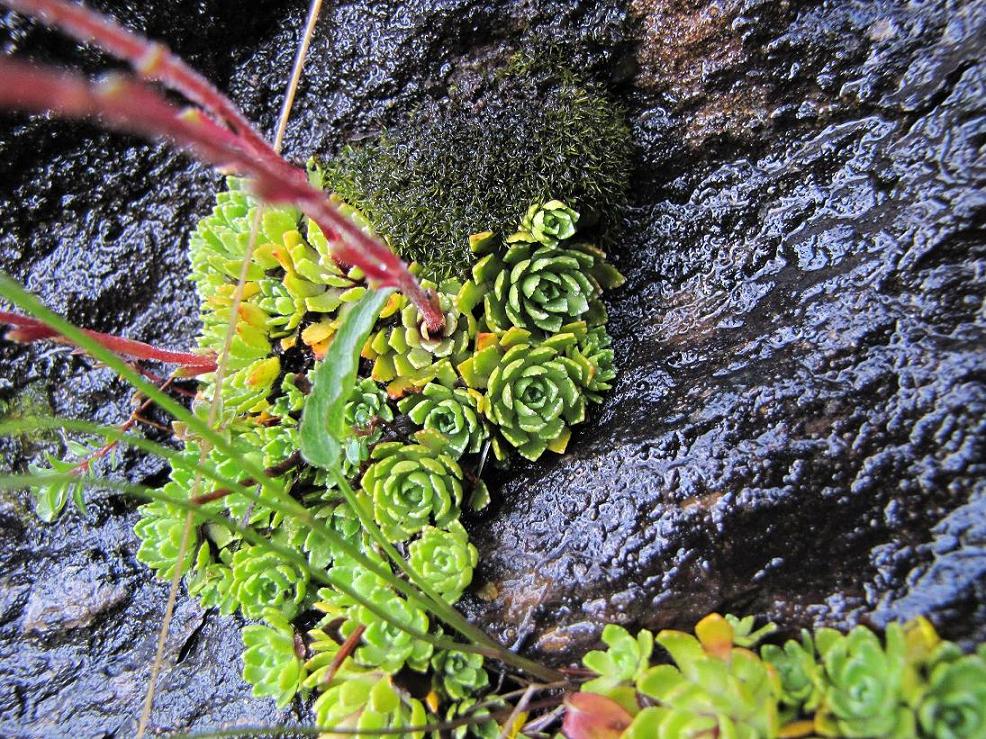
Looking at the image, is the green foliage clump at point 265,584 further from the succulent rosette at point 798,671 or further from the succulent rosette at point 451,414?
the succulent rosette at point 798,671

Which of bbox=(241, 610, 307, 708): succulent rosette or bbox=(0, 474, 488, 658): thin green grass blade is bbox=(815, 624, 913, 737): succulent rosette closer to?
bbox=(0, 474, 488, 658): thin green grass blade

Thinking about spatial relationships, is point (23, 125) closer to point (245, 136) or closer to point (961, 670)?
point (245, 136)

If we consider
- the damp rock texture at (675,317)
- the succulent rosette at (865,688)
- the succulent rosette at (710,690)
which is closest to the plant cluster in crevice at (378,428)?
the damp rock texture at (675,317)

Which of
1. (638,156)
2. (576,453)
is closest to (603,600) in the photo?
(576,453)

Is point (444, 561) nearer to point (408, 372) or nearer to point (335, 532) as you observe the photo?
point (335, 532)

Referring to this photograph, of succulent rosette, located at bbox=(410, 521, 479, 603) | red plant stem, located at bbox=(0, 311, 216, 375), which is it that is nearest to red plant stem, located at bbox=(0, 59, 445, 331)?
succulent rosette, located at bbox=(410, 521, 479, 603)
